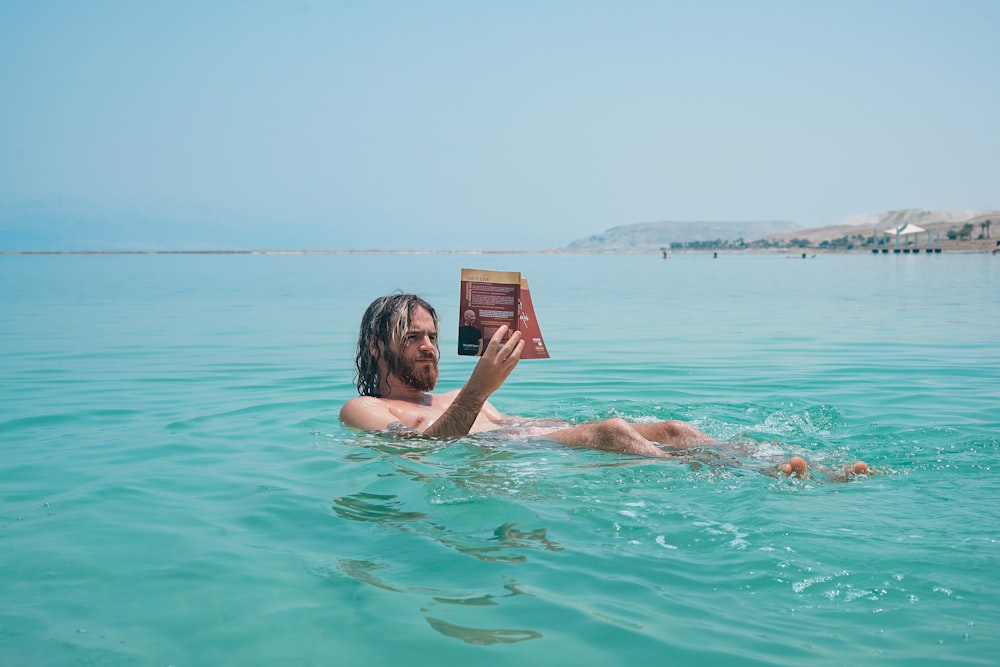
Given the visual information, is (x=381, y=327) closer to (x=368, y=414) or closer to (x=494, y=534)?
(x=368, y=414)

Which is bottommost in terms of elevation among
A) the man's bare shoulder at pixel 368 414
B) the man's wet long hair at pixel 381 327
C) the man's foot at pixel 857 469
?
the man's foot at pixel 857 469

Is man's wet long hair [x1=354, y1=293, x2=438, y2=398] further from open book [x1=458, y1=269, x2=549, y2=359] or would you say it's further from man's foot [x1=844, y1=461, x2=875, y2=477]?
man's foot [x1=844, y1=461, x2=875, y2=477]

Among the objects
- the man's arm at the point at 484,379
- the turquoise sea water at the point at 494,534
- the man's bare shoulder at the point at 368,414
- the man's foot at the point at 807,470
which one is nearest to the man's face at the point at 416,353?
the man's bare shoulder at the point at 368,414

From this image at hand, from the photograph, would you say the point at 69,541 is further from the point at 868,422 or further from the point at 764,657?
the point at 868,422

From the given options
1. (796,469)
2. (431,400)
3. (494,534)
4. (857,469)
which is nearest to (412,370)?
(431,400)

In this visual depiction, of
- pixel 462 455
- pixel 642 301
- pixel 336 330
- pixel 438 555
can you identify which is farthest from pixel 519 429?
pixel 642 301

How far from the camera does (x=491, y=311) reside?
515 cm

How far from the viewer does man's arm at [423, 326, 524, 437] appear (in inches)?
200

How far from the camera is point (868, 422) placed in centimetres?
720

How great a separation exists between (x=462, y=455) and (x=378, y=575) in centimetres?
210

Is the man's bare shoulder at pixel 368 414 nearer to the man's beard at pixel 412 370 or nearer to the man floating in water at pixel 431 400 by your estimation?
the man floating in water at pixel 431 400

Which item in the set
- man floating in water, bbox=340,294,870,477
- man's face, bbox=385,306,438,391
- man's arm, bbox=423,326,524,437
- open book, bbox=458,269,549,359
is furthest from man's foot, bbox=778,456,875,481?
man's face, bbox=385,306,438,391

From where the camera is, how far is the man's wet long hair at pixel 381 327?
20.2 ft

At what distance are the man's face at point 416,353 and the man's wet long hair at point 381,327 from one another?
39mm
